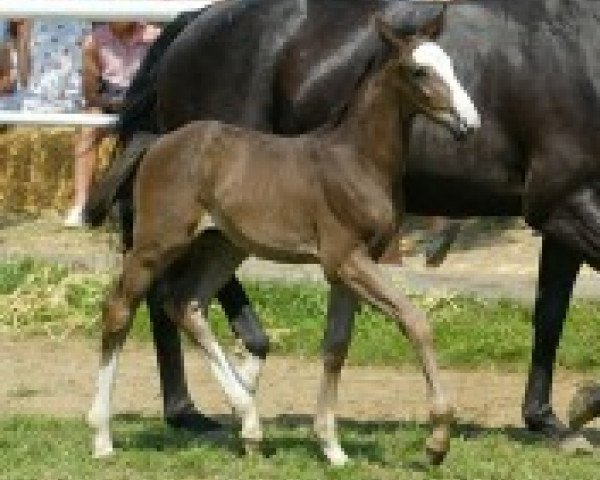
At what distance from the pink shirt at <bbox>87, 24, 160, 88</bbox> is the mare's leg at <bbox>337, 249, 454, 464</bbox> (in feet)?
16.8

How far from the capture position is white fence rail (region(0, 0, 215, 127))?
1056 centimetres

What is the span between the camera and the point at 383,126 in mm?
7512

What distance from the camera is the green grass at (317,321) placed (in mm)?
10312

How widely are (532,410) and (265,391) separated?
144cm

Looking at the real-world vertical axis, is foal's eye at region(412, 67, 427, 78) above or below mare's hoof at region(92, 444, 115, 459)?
above

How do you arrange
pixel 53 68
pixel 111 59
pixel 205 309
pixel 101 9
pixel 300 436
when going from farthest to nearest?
pixel 53 68
pixel 111 59
pixel 101 9
pixel 300 436
pixel 205 309

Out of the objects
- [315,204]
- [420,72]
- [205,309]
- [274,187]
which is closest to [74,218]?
[205,309]

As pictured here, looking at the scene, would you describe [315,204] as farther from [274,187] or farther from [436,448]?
[436,448]

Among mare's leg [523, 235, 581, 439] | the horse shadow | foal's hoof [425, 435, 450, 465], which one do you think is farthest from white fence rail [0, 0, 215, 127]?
foal's hoof [425, 435, 450, 465]

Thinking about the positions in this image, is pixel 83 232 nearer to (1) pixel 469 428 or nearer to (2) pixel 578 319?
(2) pixel 578 319

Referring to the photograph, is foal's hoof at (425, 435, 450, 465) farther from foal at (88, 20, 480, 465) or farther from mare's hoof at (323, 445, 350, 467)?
mare's hoof at (323, 445, 350, 467)

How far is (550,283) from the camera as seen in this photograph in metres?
8.90

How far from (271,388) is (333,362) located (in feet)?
6.54

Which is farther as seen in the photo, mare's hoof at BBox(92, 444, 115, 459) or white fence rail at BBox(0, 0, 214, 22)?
white fence rail at BBox(0, 0, 214, 22)
